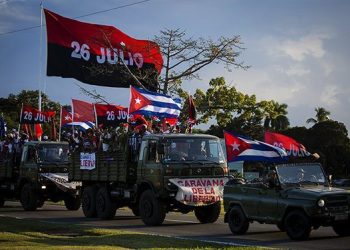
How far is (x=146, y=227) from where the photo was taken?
17.9 m

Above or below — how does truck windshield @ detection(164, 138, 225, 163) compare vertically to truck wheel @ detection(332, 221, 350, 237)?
above

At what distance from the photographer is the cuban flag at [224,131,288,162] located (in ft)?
69.8

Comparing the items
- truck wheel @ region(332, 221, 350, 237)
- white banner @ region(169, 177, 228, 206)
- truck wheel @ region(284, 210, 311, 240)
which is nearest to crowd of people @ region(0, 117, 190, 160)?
white banner @ region(169, 177, 228, 206)

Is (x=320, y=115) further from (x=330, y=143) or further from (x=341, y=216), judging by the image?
(x=341, y=216)

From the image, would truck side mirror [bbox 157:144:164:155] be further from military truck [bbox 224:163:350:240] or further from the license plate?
the license plate

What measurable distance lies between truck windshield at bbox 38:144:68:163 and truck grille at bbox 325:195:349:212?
43.7ft

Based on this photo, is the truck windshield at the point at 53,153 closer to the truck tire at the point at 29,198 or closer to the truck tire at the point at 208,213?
the truck tire at the point at 29,198

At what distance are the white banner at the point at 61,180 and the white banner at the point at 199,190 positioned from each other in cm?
713

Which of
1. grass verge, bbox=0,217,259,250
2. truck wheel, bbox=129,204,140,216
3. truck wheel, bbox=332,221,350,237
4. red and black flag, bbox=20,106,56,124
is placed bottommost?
grass verge, bbox=0,217,259,250

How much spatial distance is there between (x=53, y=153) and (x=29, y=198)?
6.31ft

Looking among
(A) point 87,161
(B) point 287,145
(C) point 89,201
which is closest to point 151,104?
(A) point 87,161

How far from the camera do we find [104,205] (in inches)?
821

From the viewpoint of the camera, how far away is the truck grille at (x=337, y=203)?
13422 millimetres

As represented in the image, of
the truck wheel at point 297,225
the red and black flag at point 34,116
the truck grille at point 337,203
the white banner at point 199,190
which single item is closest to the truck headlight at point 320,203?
the truck grille at point 337,203
